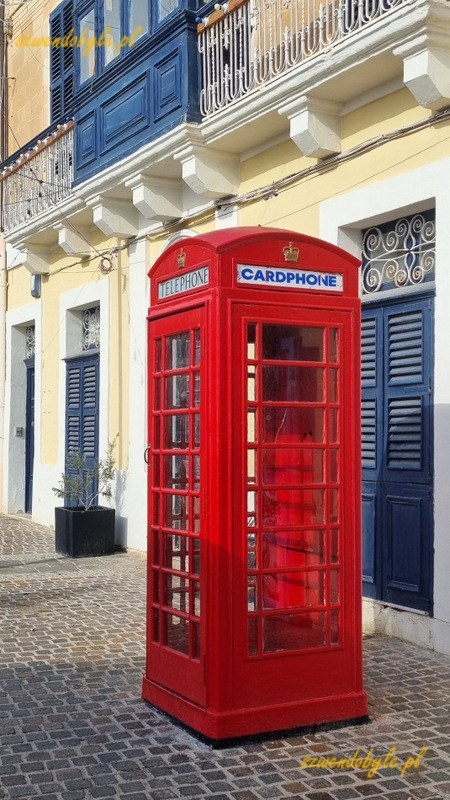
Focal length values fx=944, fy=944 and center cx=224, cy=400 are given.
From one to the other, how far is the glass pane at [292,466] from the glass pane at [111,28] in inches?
307

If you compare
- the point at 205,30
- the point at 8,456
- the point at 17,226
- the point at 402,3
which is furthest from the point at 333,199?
the point at 8,456

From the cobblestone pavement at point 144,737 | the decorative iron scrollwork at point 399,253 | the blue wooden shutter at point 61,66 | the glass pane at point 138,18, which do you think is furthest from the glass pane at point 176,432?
the blue wooden shutter at point 61,66

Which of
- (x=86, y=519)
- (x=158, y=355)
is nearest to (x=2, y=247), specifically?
(x=86, y=519)

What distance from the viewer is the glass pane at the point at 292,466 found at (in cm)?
489

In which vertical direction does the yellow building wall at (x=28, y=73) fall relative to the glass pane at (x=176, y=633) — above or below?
above

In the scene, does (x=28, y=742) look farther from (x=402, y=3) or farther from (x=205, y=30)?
(x=205, y=30)

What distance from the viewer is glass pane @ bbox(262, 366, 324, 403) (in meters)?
4.85

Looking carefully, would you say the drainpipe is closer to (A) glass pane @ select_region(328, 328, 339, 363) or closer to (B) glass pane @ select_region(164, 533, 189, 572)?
(B) glass pane @ select_region(164, 533, 189, 572)

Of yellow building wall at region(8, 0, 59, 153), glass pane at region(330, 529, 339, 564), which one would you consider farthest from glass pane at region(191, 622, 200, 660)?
yellow building wall at region(8, 0, 59, 153)

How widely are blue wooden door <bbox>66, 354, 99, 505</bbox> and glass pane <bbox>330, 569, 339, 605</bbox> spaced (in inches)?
316

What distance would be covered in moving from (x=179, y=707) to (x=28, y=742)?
0.80m


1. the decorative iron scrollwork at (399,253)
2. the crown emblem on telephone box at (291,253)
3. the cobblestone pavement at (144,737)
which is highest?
the decorative iron scrollwork at (399,253)

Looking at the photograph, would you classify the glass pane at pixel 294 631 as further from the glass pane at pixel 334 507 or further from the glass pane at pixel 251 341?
the glass pane at pixel 251 341

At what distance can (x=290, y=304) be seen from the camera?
4.86 metres
